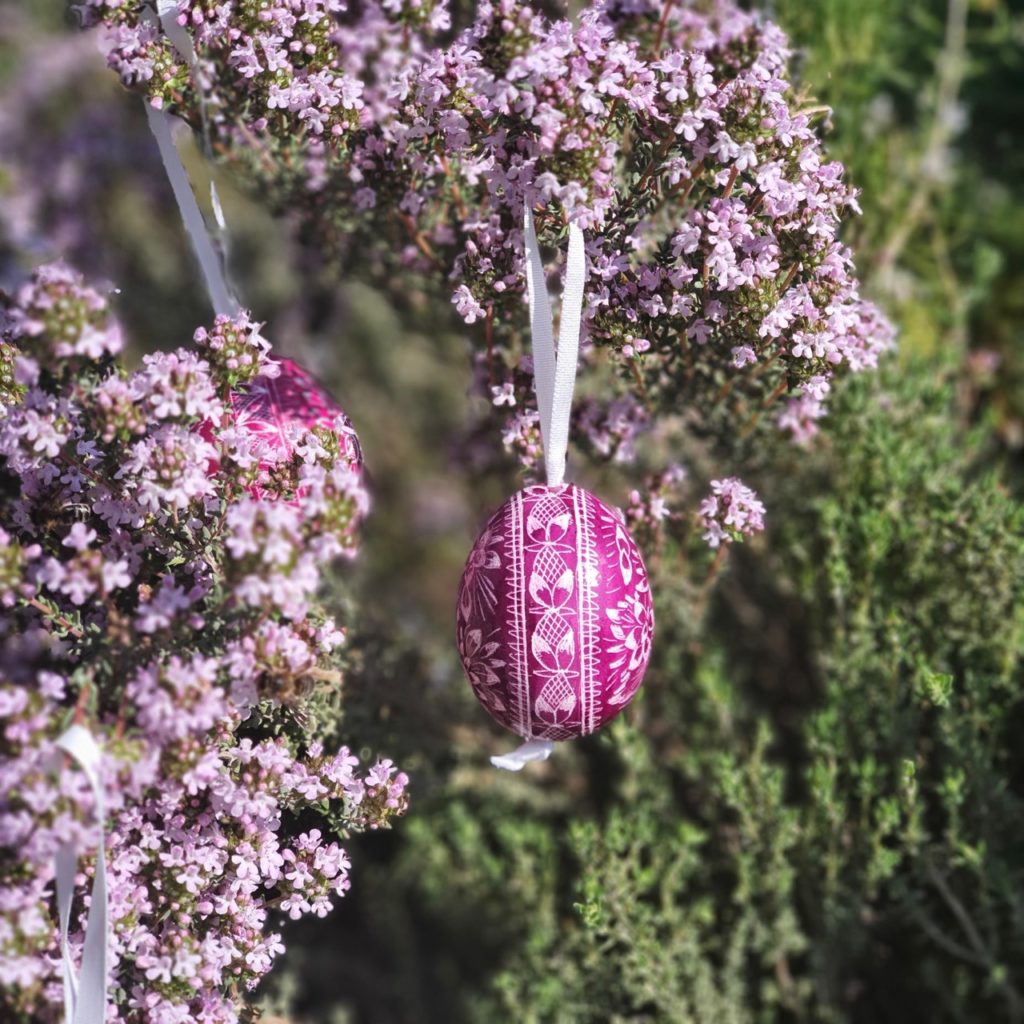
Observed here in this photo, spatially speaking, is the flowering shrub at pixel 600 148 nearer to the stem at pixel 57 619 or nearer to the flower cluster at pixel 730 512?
the flower cluster at pixel 730 512

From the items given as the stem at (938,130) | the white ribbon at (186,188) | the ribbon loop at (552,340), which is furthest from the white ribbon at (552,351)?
the stem at (938,130)

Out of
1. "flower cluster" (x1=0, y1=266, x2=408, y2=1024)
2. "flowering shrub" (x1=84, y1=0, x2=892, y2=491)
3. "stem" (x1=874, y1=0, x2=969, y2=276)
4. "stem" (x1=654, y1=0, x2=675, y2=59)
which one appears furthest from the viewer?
"stem" (x1=874, y1=0, x2=969, y2=276)

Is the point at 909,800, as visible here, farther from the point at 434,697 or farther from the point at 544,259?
the point at 544,259

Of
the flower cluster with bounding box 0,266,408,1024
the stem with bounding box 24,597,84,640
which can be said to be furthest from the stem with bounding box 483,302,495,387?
the stem with bounding box 24,597,84,640

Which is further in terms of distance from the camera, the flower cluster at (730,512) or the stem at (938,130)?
the stem at (938,130)

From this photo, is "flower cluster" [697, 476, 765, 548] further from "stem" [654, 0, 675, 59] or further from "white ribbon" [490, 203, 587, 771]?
"stem" [654, 0, 675, 59]

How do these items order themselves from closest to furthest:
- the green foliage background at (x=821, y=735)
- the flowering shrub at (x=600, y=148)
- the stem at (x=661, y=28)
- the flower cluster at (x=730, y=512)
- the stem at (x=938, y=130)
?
the flowering shrub at (x=600, y=148), the stem at (x=661, y=28), the flower cluster at (x=730, y=512), the green foliage background at (x=821, y=735), the stem at (x=938, y=130)

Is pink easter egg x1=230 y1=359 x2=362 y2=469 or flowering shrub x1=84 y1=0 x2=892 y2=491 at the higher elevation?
flowering shrub x1=84 y1=0 x2=892 y2=491

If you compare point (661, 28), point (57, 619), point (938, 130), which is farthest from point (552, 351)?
point (938, 130)
